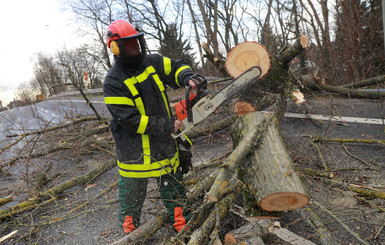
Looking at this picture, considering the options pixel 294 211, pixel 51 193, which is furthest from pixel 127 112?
pixel 51 193

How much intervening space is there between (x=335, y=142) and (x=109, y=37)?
308cm

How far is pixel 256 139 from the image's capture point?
1.83 meters

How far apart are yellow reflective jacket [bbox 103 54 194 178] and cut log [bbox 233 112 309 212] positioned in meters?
0.67

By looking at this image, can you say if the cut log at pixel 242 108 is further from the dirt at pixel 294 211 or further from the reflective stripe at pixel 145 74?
the reflective stripe at pixel 145 74

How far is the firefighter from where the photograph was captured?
1.88 metres

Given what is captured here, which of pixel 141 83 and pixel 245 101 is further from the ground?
pixel 141 83

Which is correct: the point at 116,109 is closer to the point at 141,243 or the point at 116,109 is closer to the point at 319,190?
the point at 141,243

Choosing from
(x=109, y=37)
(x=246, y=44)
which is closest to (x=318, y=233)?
(x=246, y=44)

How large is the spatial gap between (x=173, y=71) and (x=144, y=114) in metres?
0.47

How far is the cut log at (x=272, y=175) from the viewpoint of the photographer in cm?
151

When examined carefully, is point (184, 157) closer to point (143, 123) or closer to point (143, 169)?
point (143, 169)

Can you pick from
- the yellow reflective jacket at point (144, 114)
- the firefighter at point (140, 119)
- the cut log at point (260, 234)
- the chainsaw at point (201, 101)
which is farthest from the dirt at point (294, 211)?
the chainsaw at point (201, 101)

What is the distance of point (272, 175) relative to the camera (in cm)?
158

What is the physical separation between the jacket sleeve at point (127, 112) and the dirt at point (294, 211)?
708 mm
